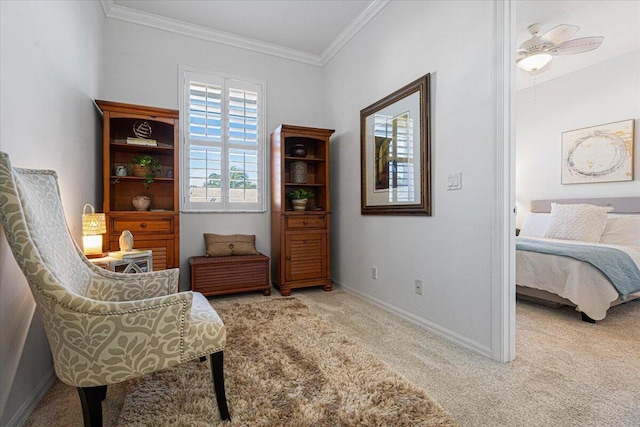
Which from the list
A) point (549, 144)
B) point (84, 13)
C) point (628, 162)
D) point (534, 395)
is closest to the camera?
point (534, 395)

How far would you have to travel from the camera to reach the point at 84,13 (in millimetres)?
2492

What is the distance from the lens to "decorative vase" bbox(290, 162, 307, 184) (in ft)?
12.3

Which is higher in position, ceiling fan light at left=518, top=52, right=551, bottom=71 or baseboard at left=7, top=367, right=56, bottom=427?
ceiling fan light at left=518, top=52, right=551, bottom=71

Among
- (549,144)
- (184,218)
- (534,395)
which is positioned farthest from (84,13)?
(549,144)

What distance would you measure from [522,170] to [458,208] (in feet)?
12.1

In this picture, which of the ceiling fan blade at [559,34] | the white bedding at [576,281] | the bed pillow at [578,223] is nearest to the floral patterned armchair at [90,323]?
the white bedding at [576,281]

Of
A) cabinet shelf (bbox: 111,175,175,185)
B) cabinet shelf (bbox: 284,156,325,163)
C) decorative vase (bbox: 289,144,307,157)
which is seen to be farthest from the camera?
decorative vase (bbox: 289,144,307,157)

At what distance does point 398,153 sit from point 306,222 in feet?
4.37

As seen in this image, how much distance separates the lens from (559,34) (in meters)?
2.80

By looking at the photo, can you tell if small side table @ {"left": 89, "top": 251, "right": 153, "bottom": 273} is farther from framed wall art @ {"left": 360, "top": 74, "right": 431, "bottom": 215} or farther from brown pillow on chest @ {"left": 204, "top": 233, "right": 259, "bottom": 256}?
framed wall art @ {"left": 360, "top": 74, "right": 431, "bottom": 215}

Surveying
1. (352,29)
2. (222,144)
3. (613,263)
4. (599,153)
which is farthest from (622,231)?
(222,144)

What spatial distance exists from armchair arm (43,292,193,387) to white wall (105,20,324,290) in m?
2.41

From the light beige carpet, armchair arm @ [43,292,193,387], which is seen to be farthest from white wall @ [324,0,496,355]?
Answer: armchair arm @ [43,292,193,387]

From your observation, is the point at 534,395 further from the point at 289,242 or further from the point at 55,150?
the point at 55,150
